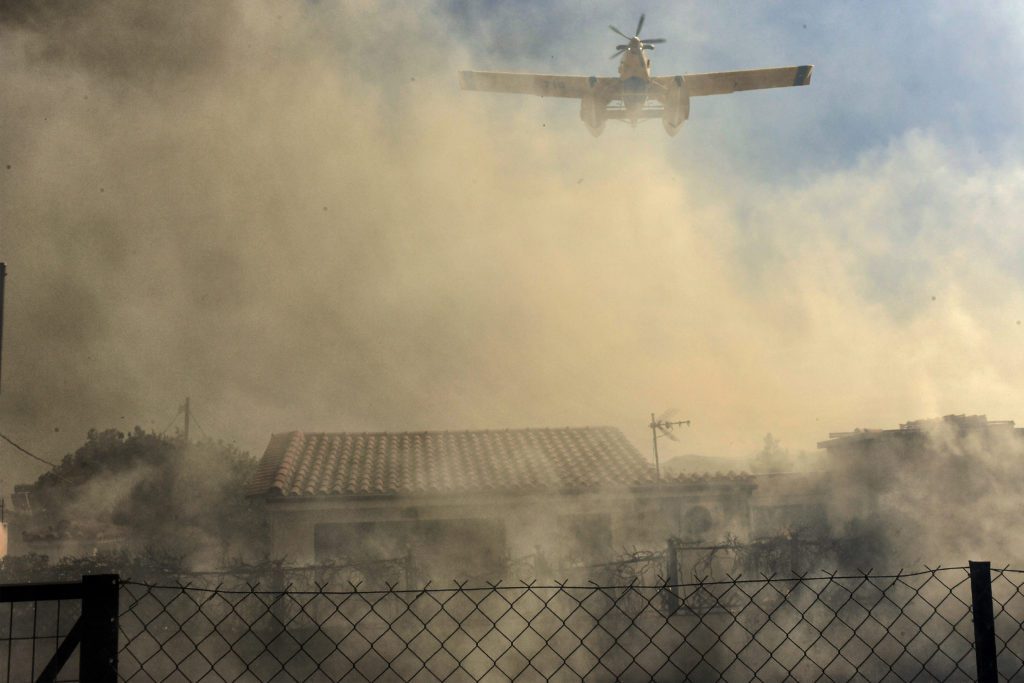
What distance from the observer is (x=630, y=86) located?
21.4 meters

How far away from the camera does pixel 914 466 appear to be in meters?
18.2

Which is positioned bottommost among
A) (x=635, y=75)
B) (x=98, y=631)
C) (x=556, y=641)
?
(x=556, y=641)

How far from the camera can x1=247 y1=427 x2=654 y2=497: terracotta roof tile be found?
16.0m

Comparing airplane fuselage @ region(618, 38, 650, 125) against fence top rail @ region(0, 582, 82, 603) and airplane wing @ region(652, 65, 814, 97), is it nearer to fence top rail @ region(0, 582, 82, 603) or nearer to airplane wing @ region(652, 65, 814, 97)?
airplane wing @ region(652, 65, 814, 97)

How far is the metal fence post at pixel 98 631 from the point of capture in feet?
7.50


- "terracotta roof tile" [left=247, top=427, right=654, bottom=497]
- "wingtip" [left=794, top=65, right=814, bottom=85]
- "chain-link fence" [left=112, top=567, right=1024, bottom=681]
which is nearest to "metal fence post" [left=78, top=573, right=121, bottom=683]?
"chain-link fence" [left=112, top=567, right=1024, bottom=681]

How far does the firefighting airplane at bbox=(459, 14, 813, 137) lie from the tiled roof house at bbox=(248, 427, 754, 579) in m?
8.77

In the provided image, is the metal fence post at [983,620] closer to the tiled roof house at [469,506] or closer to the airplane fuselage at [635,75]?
the tiled roof house at [469,506]

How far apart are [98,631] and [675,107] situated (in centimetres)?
2113

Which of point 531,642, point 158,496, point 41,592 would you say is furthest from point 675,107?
point 41,592

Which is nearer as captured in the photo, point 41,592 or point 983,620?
point 41,592

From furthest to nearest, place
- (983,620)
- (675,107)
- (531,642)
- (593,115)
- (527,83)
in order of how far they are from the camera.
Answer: (527,83)
(593,115)
(675,107)
(531,642)
(983,620)

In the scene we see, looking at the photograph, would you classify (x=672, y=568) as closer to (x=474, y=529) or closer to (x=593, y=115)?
(x=474, y=529)

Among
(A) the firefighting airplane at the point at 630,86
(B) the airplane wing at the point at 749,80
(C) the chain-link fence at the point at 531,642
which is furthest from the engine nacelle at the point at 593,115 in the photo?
(C) the chain-link fence at the point at 531,642
